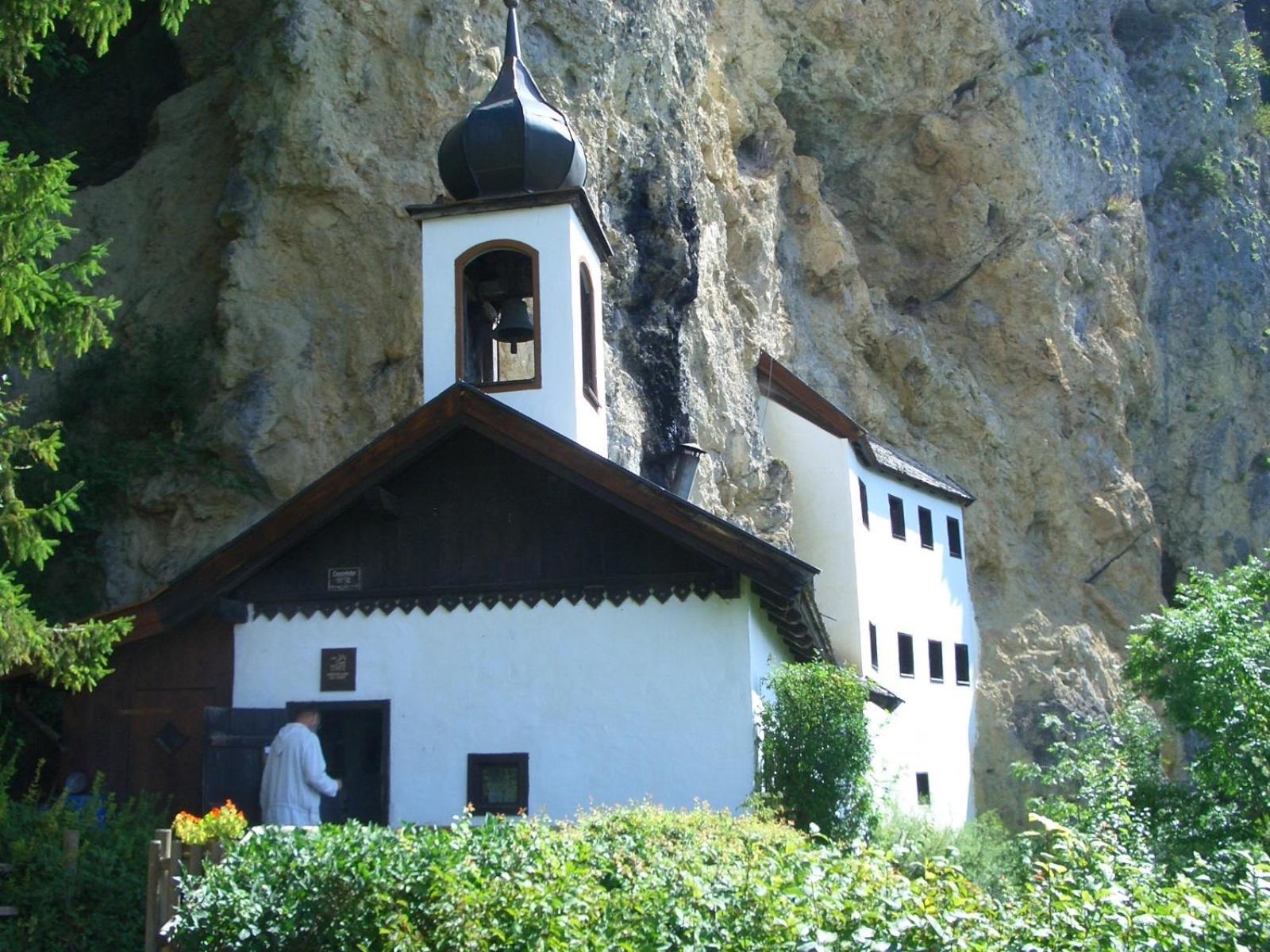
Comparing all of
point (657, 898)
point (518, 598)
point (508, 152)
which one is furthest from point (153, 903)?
point (508, 152)

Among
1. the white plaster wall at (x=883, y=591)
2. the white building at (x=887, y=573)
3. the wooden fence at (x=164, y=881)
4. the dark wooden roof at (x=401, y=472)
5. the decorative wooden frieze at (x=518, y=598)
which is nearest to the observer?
the wooden fence at (x=164, y=881)

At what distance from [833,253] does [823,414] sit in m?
5.34

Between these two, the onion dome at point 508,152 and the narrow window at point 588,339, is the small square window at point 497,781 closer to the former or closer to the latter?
the narrow window at point 588,339

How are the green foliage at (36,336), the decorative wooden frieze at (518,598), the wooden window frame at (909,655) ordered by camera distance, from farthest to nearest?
1. the wooden window frame at (909,655)
2. the decorative wooden frieze at (518,598)
3. the green foliage at (36,336)

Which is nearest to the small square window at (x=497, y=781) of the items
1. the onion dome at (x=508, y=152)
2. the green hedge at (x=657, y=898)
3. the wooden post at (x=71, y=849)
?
the wooden post at (x=71, y=849)

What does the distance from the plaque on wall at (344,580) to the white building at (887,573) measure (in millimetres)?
12940

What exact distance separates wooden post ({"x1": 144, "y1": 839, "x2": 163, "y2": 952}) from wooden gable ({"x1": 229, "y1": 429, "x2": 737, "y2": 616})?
528 cm

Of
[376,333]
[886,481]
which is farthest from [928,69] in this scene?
[376,333]

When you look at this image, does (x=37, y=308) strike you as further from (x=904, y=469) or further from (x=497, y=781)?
(x=904, y=469)

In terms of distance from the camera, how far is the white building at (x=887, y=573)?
2670cm

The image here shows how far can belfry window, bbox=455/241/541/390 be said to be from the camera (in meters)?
15.9

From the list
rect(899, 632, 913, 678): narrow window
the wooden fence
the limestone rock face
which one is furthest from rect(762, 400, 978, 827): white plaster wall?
the wooden fence

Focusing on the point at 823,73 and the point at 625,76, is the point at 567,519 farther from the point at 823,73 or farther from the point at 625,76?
the point at 823,73

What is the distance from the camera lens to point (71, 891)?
33.0 feet
